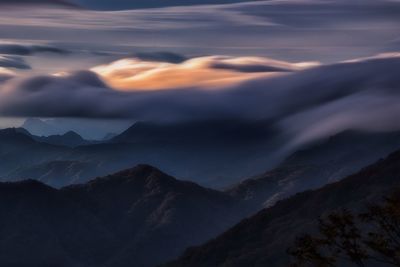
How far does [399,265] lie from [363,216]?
194 inches

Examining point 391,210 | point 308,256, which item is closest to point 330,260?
point 308,256

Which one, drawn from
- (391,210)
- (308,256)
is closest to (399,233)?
(391,210)

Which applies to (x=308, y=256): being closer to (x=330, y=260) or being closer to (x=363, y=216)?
(x=330, y=260)

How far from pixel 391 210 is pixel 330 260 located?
546 centimetres

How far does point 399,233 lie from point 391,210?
1.64m

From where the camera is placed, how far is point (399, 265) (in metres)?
60.4

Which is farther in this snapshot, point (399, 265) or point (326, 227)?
point (326, 227)

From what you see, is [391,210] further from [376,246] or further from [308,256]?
[308,256]

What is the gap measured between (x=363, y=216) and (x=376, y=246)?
2.67 m

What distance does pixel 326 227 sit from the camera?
65000 millimetres

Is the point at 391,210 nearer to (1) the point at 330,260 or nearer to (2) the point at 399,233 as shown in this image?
(2) the point at 399,233

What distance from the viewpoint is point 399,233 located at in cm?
6194

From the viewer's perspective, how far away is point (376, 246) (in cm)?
6212

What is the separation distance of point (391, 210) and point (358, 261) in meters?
4.14
